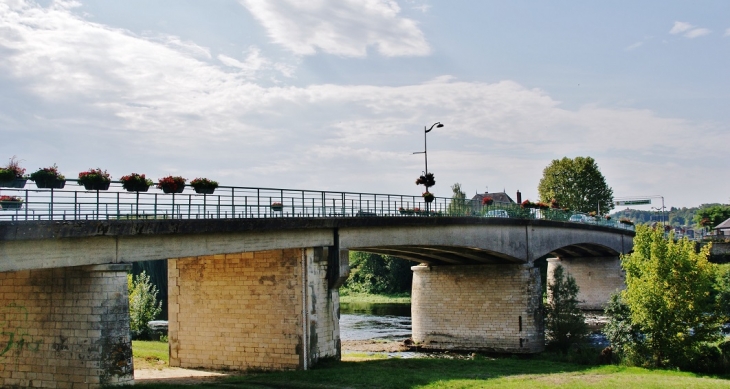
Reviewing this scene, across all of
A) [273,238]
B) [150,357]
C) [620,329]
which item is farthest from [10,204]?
[620,329]

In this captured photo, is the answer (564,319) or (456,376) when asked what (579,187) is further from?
(456,376)

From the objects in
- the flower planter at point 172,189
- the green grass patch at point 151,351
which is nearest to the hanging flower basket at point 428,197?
the green grass patch at point 151,351

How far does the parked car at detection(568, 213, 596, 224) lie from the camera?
56.2 m

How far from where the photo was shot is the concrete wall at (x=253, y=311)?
26500 mm

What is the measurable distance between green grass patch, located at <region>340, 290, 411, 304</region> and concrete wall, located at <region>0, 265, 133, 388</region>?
2428 inches

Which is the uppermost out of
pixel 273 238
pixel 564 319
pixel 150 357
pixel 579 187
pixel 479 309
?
pixel 579 187

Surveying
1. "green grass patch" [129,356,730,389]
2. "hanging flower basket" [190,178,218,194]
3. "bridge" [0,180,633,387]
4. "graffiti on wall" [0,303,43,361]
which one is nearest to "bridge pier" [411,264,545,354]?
"bridge" [0,180,633,387]

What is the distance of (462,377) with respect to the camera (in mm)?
25969

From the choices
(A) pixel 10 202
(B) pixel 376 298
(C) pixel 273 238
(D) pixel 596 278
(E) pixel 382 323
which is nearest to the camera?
(A) pixel 10 202

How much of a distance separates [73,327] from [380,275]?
72.8m

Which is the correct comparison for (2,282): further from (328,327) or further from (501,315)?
(501,315)

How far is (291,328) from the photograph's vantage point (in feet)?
86.6

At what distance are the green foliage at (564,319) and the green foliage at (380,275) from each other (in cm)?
4642

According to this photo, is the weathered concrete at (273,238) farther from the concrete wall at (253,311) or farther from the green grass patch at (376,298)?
the green grass patch at (376,298)
